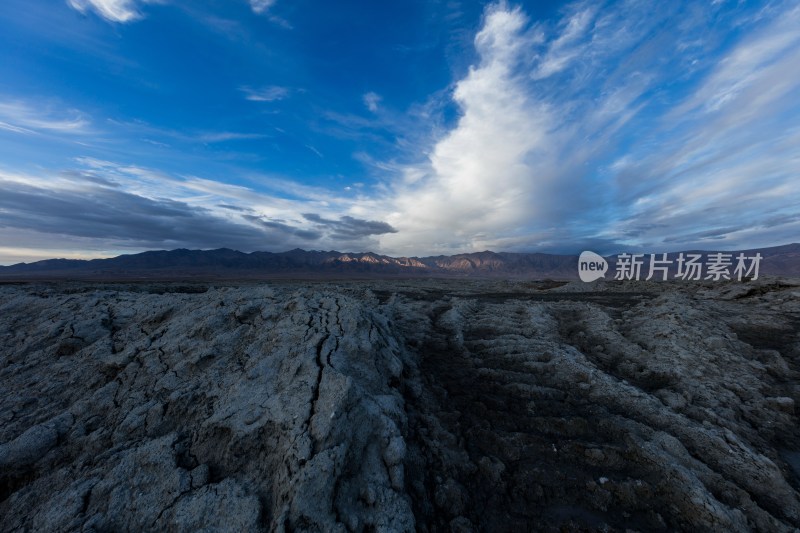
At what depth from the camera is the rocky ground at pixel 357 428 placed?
351 cm

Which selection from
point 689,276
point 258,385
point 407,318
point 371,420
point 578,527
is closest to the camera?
point 578,527

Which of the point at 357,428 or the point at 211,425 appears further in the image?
the point at 211,425

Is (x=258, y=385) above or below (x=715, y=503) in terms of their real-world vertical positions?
above

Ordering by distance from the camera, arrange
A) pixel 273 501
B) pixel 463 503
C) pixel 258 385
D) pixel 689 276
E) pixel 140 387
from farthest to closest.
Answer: pixel 689 276
pixel 140 387
pixel 258 385
pixel 463 503
pixel 273 501

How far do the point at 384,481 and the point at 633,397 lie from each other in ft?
16.7

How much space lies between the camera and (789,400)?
6.14m

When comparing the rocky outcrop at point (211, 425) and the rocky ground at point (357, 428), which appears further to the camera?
the rocky ground at point (357, 428)

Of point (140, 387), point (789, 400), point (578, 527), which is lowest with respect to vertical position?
point (578, 527)

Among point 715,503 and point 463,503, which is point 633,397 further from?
point 463,503

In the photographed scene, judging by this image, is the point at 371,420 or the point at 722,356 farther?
the point at 722,356

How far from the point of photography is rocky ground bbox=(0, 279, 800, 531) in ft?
11.5

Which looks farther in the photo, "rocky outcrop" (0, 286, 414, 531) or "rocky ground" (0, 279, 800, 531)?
"rocky ground" (0, 279, 800, 531)

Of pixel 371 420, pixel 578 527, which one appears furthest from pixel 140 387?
pixel 578 527

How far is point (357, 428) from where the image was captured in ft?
13.3
